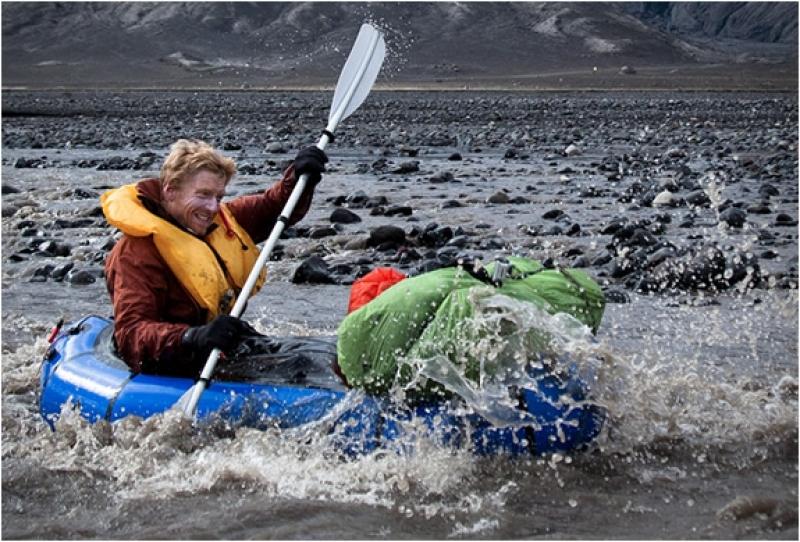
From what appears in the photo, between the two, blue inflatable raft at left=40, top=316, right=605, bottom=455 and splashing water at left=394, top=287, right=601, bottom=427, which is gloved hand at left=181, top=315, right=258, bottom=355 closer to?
blue inflatable raft at left=40, top=316, right=605, bottom=455

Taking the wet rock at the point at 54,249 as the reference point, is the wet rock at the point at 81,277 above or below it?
above

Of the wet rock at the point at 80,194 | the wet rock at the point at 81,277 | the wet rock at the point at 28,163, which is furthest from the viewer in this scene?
the wet rock at the point at 28,163

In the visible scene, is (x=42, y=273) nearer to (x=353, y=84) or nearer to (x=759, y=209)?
(x=353, y=84)

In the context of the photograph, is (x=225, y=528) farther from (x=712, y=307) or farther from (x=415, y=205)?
(x=415, y=205)

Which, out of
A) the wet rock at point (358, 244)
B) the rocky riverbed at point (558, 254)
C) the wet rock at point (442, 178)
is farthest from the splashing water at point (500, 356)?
the wet rock at point (442, 178)

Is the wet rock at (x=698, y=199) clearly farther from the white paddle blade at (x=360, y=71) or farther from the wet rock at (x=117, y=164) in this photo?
the wet rock at (x=117, y=164)

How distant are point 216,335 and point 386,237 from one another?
478cm

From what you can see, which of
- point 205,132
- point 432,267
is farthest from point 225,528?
point 205,132

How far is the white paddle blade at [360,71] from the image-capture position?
7020 millimetres

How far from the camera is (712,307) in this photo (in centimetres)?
746

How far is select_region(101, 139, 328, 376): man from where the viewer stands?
516 centimetres

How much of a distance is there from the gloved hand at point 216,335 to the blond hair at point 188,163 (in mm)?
736

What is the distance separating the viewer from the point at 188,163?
5.34 m

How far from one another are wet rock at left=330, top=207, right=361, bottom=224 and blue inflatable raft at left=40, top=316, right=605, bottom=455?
564 centimetres
